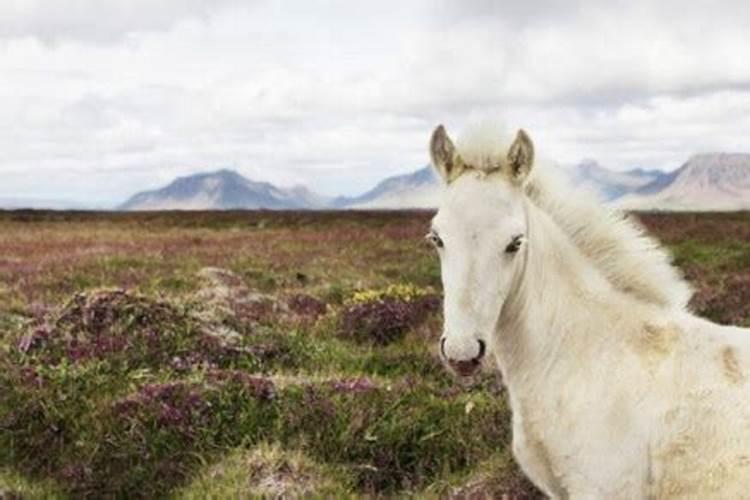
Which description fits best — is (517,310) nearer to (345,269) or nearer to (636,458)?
(636,458)

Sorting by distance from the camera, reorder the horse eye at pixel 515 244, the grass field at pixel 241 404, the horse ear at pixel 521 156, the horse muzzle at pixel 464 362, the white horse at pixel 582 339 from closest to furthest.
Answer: the horse muzzle at pixel 464 362 < the white horse at pixel 582 339 < the horse eye at pixel 515 244 < the horse ear at pixel 521 156 < the grass field at pixel 241 404

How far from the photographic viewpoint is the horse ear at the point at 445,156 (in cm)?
598

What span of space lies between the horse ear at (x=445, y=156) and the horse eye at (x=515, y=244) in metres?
0.66

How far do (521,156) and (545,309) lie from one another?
1086 millimetres

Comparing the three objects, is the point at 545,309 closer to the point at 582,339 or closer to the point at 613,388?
the point at 582,339

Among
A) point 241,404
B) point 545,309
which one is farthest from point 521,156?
point 241,404

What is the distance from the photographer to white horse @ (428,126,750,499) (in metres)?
5.51

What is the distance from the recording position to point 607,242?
649cm

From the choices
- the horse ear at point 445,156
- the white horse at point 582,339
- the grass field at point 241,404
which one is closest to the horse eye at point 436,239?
the white horse at point 582,339

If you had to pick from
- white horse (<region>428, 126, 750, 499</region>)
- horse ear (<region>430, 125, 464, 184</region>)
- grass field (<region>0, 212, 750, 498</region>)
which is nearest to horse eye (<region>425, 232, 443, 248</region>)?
white horse (<region>428, 126, 750, 499</region>)

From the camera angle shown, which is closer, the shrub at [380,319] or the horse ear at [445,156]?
the horse ear at [445,156]

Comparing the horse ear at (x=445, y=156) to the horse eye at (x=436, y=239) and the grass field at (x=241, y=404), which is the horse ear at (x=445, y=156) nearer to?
the horse eye at (x=436, y=239)

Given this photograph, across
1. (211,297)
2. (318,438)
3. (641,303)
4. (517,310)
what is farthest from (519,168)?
(211,297)

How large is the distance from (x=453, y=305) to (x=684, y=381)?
163 centimetres
